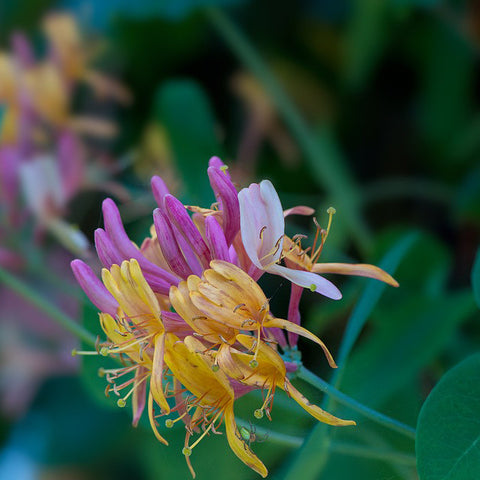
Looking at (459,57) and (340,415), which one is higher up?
(459,57)

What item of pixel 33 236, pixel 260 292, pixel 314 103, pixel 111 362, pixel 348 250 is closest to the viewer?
pixel 260 292

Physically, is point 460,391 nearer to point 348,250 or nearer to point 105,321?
point 105,321

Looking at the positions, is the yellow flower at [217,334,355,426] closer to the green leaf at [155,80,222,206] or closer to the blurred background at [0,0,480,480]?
the blurred background at [0,0,480,480]

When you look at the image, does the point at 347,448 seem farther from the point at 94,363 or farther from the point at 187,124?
the point at 187,124

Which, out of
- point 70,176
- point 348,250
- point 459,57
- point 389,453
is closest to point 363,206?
point 348,250

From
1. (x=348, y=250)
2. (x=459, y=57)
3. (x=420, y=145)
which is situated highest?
(x=459, y=57)

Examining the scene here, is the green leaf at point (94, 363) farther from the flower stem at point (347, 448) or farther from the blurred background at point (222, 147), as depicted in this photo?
the flower stem at point (347, 448)
